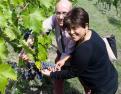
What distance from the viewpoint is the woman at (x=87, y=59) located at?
11.4 feet

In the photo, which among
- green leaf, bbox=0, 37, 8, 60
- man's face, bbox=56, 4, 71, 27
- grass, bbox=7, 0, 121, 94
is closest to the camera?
green leaf, bbox=0, 37, 8, 60

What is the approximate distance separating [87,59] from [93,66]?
9.2 inches

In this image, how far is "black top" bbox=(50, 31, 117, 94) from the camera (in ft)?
11.7

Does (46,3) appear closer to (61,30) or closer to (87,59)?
(87,59)

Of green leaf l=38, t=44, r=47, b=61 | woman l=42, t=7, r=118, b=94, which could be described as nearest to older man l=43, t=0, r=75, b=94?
woman l=42, t=7, r=118, b=94

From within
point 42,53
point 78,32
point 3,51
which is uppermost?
point 3,51

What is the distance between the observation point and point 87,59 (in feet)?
11.7

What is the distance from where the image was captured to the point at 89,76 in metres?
3.85

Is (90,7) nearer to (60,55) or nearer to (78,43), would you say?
(60,55)

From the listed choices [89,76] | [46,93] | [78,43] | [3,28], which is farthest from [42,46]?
[46,93]

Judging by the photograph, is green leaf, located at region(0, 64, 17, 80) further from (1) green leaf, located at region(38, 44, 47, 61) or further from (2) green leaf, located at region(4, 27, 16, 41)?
(1) green leaf, located at region(38, 44, 47, 61)

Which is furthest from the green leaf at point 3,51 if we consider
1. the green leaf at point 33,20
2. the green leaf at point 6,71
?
the green leaf at point 33,20

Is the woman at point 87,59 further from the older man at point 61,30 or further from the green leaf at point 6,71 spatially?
the green leaf at point 6,71

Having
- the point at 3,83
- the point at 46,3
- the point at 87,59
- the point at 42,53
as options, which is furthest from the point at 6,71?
the point at 87,59
